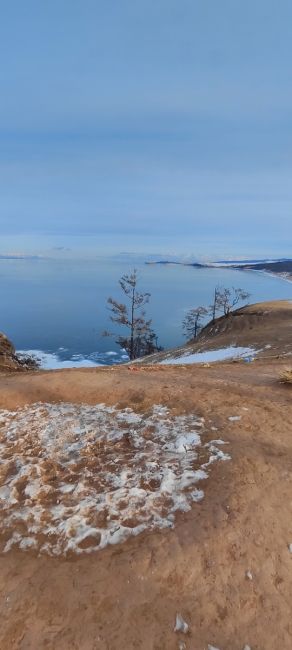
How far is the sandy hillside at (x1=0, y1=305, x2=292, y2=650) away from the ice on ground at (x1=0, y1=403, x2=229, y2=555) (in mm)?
18

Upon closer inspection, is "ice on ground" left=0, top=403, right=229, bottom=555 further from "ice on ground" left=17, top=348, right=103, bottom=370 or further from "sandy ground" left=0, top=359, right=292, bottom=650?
"ice on ground" left=17, top=348, right=103, bottom=370

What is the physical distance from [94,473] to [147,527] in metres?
1.29

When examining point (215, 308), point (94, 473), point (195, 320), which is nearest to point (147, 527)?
point (94, 473)

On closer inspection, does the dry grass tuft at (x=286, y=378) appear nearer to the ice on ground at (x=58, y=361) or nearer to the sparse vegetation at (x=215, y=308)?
the sparse vegetation at (x=215, y=308)

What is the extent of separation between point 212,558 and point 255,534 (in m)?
0.57

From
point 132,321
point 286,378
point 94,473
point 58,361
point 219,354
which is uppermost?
point 286,378

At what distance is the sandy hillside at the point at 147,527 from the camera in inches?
119

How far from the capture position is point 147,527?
156 inches

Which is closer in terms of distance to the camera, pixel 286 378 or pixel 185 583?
pixel 185 583

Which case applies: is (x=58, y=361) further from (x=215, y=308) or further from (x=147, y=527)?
(x=147, y=527)

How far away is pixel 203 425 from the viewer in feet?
20.5

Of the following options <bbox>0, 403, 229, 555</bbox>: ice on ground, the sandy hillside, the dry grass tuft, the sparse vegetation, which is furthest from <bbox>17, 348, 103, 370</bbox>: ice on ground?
the sandy hillside

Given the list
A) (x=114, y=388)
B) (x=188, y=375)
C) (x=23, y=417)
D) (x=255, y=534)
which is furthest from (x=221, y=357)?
(x=255, y=534)

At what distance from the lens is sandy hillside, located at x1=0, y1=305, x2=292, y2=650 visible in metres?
3.03
